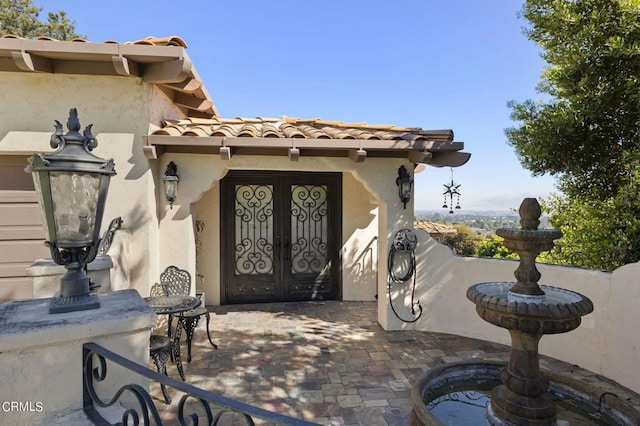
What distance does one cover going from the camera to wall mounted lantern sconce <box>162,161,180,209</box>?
221 inches

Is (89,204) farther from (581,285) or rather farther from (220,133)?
(581,285)

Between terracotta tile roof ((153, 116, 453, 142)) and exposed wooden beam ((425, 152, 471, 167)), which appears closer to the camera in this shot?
terracotta tile roof ((153, 116, 453, 142))

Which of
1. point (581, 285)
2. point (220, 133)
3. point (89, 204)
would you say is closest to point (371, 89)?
point (220, 133)

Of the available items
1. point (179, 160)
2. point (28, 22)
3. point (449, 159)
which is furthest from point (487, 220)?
point (28, 22)

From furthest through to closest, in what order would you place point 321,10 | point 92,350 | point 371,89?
point 371,89, point 321,10, point 92,350

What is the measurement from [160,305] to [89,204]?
8.94 ft

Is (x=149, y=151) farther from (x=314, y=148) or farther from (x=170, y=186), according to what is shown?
(x=314, y=148)

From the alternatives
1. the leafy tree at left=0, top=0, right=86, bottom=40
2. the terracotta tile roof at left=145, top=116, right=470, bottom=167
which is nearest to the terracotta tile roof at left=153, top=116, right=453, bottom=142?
the terracotta tile roof at left=145, top=116, right=470, bottom=167

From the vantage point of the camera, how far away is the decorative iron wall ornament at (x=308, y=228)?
26.7 ft

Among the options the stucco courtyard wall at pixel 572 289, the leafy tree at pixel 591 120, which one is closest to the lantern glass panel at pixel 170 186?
the stucco courtyard wall at pixel 572 289

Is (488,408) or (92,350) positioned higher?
(92,350)

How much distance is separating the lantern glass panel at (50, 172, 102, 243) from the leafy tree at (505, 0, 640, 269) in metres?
6.23

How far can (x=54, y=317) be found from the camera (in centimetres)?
176

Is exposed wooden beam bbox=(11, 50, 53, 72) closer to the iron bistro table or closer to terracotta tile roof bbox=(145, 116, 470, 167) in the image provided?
terracotta tile roof bbox=(145, 116, 470, 167)
